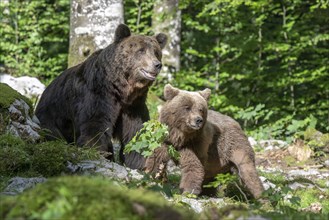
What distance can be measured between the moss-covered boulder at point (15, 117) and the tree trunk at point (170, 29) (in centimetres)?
924

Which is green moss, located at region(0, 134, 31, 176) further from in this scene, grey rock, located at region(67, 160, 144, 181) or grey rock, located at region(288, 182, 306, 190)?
grey rock, located at region(288, 182, 306, 190)

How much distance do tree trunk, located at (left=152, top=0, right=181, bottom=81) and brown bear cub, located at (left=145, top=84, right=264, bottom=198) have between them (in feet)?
27.8

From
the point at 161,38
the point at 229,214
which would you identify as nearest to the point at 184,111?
the point at 161,38

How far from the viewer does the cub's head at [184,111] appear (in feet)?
21.1

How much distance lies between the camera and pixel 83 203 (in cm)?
253

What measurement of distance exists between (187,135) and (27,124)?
1764 mm

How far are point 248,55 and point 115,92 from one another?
1048cm

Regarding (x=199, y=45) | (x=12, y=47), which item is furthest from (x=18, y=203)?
(x=199, y=45)

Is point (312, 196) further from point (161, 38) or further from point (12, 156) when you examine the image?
point (12, 156)

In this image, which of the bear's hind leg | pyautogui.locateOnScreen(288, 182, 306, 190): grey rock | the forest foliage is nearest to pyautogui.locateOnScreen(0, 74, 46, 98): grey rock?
the forest foliage

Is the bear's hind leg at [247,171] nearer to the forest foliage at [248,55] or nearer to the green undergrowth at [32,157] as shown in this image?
the green undergrowth at [32,157]

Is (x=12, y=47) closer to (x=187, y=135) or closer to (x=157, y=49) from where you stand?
(x=157, y=49)

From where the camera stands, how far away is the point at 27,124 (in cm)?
646

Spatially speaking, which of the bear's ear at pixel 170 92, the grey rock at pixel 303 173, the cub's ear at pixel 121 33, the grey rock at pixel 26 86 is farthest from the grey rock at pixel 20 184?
the grey rock at pixel 26 86
